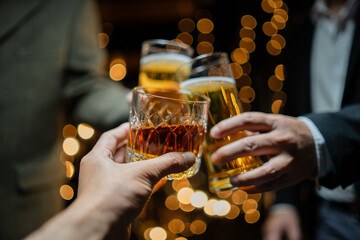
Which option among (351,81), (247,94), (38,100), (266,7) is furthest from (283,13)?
(38,100)

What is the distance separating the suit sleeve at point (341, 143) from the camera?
2.93ft

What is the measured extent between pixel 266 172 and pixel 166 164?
38 cm

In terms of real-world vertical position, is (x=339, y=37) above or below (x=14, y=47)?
below

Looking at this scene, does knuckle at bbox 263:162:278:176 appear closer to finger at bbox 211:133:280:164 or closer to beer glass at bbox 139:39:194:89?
finger at bbox 211:133:280:164

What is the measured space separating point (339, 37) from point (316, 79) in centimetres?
35

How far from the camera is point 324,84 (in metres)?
1.67

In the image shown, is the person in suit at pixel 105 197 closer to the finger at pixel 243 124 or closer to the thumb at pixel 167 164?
the thumb at pixel 167 164

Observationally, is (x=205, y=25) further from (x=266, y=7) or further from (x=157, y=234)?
(x=157, y=234)

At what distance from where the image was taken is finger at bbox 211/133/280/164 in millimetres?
810

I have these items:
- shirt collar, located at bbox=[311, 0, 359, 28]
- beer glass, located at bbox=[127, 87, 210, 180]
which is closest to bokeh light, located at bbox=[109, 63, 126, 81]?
shirt collar, located at bbox=[311, 0, 359, 28]

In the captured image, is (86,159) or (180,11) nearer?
(86,159)

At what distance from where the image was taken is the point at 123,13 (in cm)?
391

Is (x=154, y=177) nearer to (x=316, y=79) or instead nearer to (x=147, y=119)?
(x=147, y=119)

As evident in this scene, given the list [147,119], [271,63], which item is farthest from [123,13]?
[147,119]
